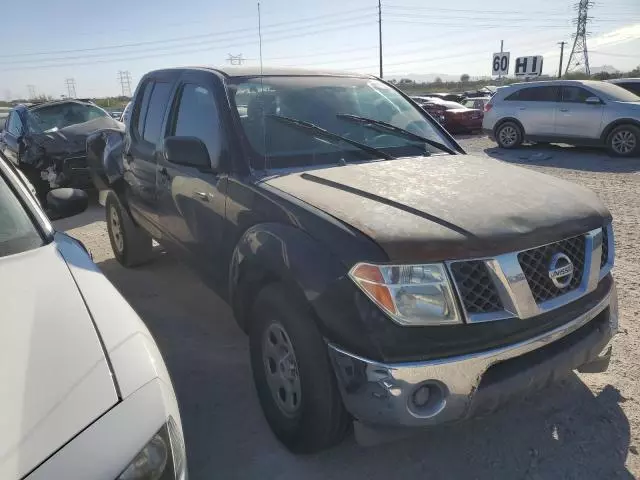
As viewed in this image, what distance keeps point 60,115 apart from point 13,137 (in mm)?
891

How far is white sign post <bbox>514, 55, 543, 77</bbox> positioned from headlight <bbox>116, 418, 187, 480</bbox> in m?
37.3

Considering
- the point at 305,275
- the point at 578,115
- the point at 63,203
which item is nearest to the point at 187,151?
the point at 63,203

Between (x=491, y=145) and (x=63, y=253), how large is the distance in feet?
48.4

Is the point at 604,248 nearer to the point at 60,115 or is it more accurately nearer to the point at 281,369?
the point at 281,369

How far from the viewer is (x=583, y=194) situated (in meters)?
2.67

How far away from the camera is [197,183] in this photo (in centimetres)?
327

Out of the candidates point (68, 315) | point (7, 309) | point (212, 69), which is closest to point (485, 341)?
point (68, 315)

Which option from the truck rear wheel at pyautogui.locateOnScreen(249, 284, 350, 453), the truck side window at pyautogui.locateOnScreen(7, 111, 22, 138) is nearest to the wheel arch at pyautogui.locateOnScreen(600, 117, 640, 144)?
the truck rear wheel at pyautogui.locateOnScreen(249, 284, 350, 453)

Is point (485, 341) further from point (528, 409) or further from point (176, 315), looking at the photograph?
point (176, 315)

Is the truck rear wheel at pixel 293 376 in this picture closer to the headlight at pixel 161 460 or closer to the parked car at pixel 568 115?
the headlight at pixel 161 460

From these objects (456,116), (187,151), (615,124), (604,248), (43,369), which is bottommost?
(456,116)

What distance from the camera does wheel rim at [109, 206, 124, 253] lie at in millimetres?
5238

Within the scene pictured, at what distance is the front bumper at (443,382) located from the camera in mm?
1920

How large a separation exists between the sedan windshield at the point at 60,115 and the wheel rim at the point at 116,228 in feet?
14.6
